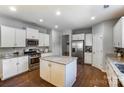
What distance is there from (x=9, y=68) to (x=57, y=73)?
1.97m

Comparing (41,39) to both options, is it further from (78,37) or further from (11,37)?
(78,37)

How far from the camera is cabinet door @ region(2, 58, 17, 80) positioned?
3.17 meters

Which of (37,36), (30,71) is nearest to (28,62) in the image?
(30,71)

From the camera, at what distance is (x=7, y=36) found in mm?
3469

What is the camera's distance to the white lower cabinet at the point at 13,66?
314cm

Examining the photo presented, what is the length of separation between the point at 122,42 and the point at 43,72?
2.67 m

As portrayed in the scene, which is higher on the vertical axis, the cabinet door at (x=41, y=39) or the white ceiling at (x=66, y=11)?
the white ceiling at (x=66, y=11)

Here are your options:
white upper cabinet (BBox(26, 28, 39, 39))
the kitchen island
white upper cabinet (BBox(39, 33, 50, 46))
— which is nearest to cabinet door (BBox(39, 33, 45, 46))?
white upper cabinet (BBox(39, 33, 50, 46))

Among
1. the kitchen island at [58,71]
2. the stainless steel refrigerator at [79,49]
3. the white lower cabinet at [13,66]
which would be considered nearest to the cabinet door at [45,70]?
the kitchen island at [58,71]

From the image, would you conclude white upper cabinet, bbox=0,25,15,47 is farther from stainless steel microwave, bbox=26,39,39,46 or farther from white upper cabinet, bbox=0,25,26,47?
stainless steel microwave, bbox=26,39,39,46

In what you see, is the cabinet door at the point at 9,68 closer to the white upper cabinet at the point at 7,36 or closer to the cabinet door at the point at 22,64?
the cabinet door at the point at 22,64
